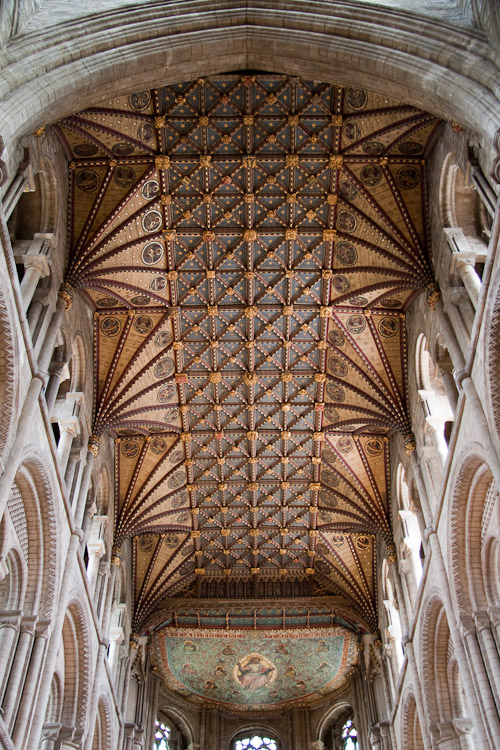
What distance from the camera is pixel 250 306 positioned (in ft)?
66.3

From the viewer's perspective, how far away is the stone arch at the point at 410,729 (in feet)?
66.2

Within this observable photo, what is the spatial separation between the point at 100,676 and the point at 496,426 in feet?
36.3

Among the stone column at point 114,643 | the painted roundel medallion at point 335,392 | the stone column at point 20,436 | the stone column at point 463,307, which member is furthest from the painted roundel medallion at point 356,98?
the stone column at point 114,643

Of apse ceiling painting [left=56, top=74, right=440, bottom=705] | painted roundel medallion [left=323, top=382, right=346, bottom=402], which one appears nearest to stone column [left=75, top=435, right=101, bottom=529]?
apse ceiling painting [left=56, top=74, right=440, bottom=705]

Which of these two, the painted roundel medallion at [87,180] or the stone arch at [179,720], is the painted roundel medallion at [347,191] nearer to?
the painted roundel medallion at [87,180]

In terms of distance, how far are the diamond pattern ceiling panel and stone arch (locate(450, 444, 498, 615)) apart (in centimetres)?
462

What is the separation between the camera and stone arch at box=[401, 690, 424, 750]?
2019cm

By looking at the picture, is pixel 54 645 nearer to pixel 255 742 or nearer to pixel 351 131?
pixel 351 131

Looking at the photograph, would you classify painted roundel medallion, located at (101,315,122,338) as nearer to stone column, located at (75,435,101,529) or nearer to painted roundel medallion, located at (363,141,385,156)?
stone column, located at (75,435,101,529)

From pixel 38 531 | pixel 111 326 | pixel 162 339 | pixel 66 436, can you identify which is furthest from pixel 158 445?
pixel 38 531

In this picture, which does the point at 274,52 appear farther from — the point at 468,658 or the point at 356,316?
the point at 468,658

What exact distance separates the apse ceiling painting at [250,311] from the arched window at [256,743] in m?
5.94

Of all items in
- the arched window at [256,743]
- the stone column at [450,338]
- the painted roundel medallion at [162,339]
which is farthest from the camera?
the arched window at [256,743]

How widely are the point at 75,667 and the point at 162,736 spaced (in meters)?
12.0
